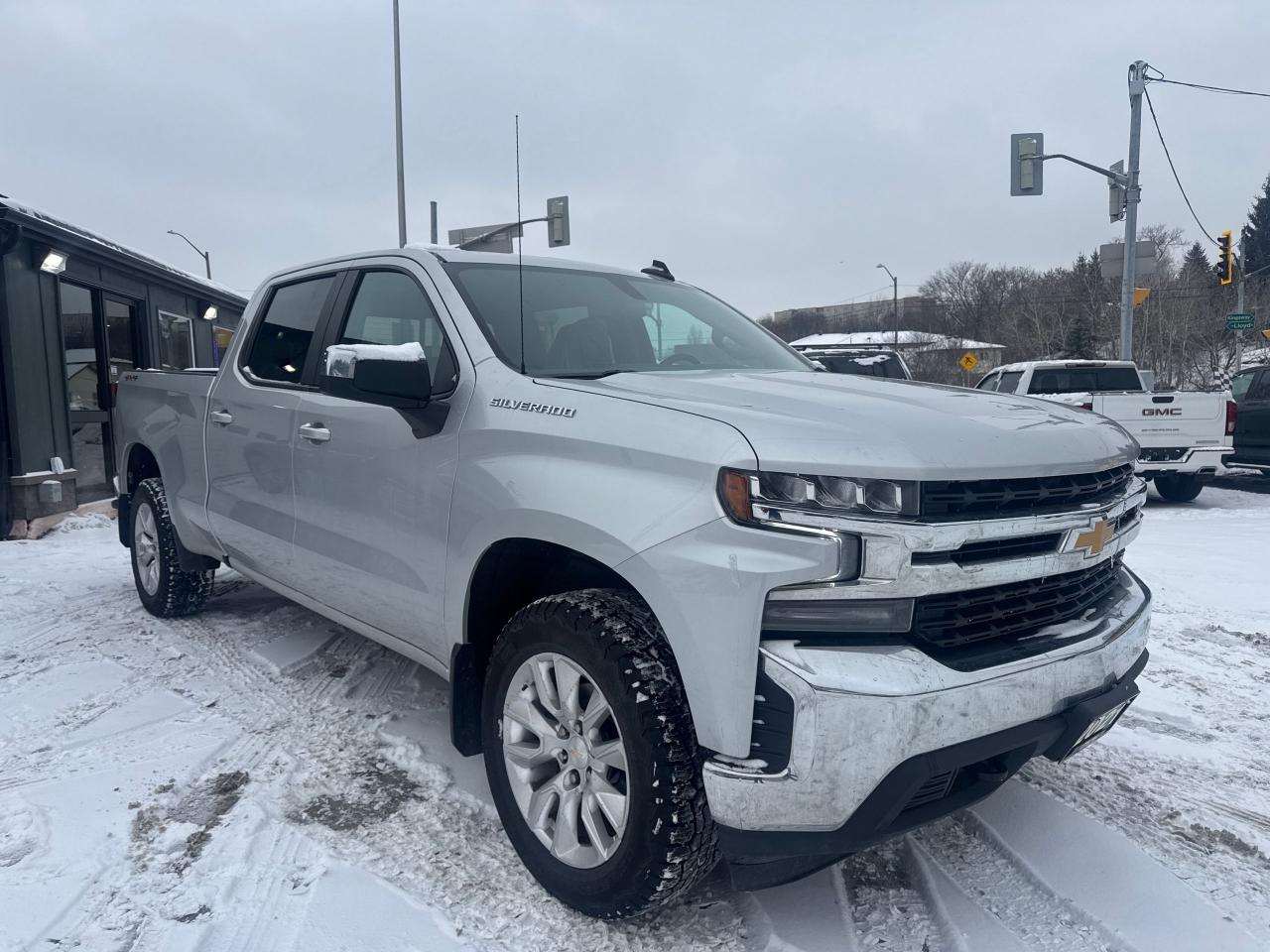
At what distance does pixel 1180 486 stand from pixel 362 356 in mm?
11082

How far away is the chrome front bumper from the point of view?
1.90 metres

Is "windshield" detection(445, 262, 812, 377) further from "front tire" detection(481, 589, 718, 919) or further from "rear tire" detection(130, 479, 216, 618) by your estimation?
"rear tire" detection(130, 479, 216, 618)

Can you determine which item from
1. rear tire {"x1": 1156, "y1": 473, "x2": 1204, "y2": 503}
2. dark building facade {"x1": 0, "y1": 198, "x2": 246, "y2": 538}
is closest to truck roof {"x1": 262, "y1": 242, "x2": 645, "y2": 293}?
dark building facade {"x1": 0, "y1": 198, "x2": 246, "y2": 538}

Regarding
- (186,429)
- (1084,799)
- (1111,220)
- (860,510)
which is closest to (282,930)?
(860,510)

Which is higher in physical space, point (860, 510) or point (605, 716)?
point (860, 510)

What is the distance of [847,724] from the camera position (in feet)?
6.22

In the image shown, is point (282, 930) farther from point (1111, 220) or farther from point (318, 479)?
point (1111, 220)

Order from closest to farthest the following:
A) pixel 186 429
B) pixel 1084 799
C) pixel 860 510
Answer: pixel 860 510 → pixel 1084 799 → pixel 186 429

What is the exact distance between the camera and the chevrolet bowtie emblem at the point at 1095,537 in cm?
233

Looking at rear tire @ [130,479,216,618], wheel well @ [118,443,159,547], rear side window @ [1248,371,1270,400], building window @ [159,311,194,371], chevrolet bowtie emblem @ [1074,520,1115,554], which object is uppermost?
building window @ [159,311,194,371]

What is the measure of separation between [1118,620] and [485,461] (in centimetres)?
184

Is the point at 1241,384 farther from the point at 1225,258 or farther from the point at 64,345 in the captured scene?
the point at 64,345

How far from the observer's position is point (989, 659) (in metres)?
2.07

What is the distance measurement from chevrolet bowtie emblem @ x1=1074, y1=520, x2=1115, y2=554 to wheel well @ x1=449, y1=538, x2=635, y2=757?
4.28 feet
